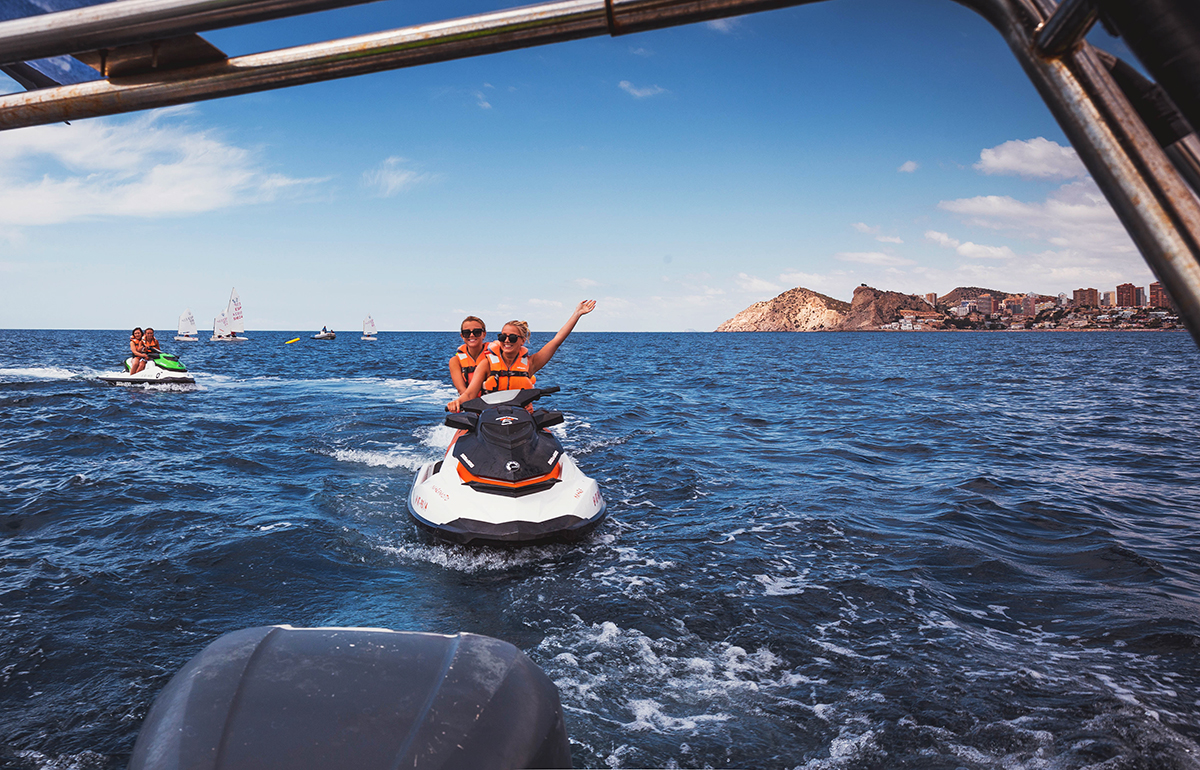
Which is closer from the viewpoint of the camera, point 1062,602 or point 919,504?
point 1062,602

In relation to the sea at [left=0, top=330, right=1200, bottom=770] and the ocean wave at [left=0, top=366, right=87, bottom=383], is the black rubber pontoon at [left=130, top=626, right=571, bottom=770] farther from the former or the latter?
the ocean wave at [left=0, top=366, right=87, bottom=383]

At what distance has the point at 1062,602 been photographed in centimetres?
478

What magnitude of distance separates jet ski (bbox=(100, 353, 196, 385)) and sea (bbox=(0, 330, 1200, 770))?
30.2 feet

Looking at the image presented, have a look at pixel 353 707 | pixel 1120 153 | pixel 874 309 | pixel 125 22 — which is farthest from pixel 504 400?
pixel 874 309

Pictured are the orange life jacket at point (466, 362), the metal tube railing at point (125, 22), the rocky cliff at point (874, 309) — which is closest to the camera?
the metal tube railing at point (125, 22)

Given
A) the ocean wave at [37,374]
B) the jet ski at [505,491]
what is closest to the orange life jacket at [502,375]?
the jet ski at [505,491]

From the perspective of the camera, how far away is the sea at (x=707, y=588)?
3127 millimetres

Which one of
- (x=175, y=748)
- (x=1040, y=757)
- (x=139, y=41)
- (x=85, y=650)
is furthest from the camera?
(x=85, y=650)

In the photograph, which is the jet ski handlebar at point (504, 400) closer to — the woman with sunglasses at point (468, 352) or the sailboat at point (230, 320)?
the woman with sunglasses at point (468, 352)

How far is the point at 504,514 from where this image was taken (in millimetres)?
5250

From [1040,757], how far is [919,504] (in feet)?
16.4

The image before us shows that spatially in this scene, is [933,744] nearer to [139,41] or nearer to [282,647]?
[282,647]

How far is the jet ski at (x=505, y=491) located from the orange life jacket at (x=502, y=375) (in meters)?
1.07

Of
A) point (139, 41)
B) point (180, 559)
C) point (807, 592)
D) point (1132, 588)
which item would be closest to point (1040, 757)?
point (807, 592)
